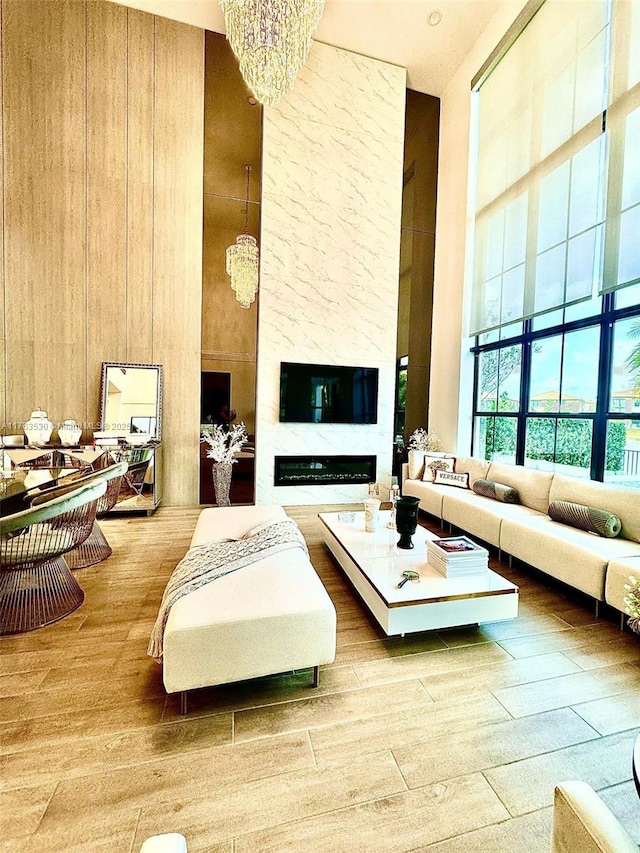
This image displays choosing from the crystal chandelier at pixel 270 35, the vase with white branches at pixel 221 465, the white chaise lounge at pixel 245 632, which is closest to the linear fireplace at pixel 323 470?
the vase with white branches at pixel 221 465

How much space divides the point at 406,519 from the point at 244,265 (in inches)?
160

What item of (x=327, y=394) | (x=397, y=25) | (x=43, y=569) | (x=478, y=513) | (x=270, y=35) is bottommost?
(x=43, y=569)

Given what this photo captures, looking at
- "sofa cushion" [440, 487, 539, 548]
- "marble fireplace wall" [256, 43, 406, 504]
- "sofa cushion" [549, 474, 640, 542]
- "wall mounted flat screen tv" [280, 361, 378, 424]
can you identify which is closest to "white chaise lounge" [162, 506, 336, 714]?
"sofa cushion" [440, 487, 539, 548]

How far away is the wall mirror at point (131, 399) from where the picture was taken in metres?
4.49

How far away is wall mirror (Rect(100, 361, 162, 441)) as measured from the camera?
4492 millimetres

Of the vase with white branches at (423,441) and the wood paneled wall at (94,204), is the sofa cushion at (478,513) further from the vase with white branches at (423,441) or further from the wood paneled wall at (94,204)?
the wood paneled wall at (94,204)

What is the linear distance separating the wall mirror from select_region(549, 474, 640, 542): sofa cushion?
4.51 meters

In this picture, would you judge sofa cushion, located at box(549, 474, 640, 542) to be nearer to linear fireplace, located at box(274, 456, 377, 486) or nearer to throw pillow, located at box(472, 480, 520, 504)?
throw pillow, located at box(472, 480, 520, 504)

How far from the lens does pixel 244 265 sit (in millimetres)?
4941

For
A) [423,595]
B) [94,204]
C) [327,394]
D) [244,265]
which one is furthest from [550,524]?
[94,204]

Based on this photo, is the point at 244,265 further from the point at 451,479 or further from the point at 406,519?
the point at 406,519

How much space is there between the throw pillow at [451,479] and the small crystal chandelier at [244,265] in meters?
3.48

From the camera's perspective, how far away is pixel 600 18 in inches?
130

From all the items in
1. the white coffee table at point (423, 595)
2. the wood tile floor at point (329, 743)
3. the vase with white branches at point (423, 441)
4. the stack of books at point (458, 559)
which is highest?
the vase with white branches at point (423, 441)
